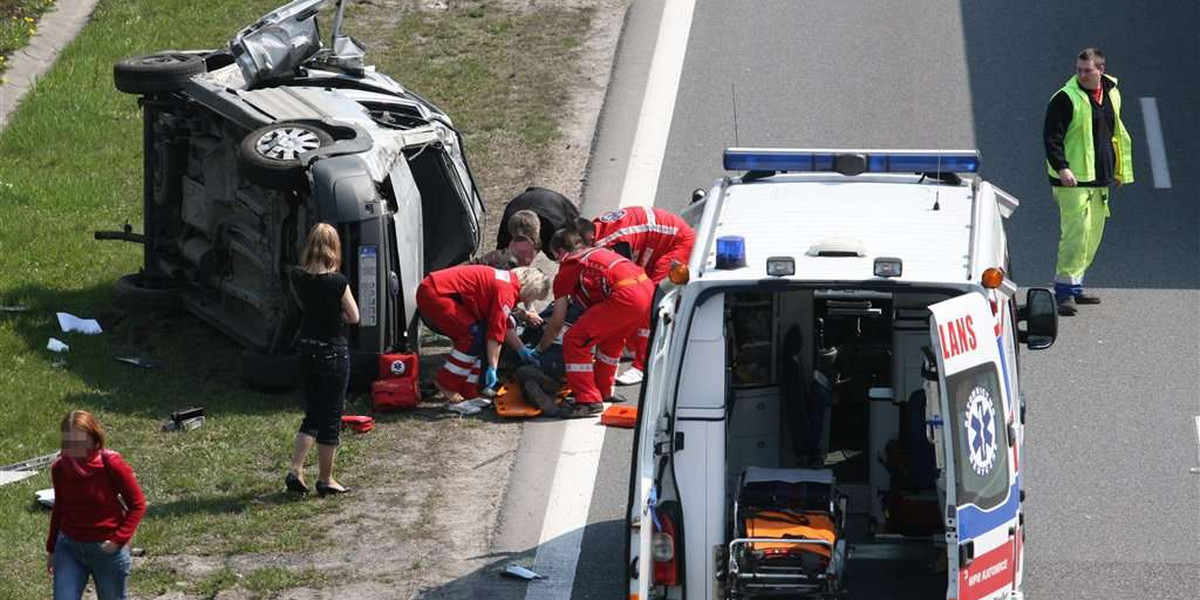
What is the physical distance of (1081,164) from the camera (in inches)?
560

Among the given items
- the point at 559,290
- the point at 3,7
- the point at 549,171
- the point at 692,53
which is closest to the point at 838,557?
the point at 559,290

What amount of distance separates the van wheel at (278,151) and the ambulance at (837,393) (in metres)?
3.62

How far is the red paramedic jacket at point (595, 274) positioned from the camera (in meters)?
12.4

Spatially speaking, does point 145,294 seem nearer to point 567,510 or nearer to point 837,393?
point 567,510

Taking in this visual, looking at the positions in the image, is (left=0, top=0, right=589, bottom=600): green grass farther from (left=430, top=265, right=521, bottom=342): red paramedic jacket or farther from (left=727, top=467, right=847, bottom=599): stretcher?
(left=727, top=467, right=847, bottom=599): stretcher

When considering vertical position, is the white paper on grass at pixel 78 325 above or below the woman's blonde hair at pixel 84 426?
below

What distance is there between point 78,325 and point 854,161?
22.8ft

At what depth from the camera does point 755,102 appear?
18359mm

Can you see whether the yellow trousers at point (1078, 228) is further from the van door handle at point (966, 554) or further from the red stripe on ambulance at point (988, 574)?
the van door handle at point (966, 554)

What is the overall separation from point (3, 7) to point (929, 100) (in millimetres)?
10477

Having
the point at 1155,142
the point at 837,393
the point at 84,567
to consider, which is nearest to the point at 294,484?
the point at 84,567

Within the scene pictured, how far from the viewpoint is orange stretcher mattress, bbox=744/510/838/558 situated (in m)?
8.77

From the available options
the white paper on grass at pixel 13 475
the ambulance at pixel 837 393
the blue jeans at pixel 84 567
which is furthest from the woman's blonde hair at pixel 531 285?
the blue jeans at pixel 84 567

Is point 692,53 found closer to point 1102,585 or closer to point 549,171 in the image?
point 549,171
